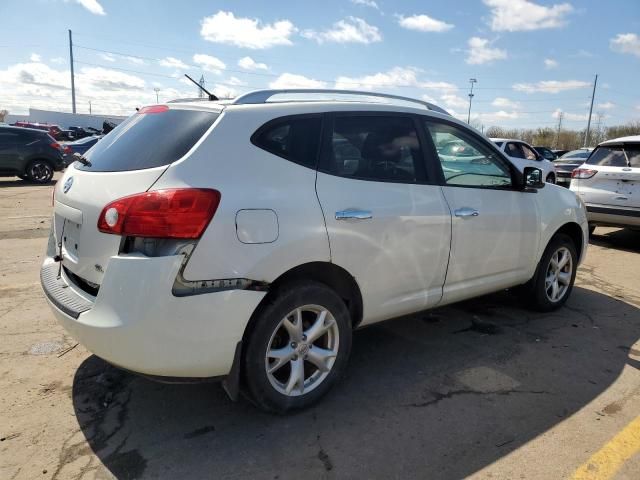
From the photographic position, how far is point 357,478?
7.93ft

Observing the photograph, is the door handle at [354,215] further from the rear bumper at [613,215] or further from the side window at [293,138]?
the rear bumper at [613,215]

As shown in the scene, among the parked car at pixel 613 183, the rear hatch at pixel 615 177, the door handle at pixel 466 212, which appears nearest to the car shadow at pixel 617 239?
the parked car at pixel 613 183

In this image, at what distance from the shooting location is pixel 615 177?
7.93 m

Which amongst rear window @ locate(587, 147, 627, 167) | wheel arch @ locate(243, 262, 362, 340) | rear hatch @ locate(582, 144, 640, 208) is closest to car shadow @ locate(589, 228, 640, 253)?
rear hatch @ locate(582, 144, 640, 208)

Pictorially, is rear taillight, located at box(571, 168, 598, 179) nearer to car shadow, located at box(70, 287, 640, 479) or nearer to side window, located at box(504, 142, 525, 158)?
car shadow, located at box(70, 287, 640, 479)

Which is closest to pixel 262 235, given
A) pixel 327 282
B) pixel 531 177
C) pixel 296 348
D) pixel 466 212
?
pixel 327 282

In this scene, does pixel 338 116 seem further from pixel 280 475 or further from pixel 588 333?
pixel 588 333

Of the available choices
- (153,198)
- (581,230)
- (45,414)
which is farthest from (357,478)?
(581,230)

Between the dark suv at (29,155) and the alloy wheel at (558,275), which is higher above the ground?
the dark suv at (29,155)

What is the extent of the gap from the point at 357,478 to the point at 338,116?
2044 millimetres

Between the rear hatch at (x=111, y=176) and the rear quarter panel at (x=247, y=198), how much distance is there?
11 centimetres

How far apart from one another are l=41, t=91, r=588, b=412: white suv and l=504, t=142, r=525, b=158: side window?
10.7 meters

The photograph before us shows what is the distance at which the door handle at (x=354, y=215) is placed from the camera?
2.88m

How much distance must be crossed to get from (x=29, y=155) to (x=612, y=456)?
16182 millimetres
